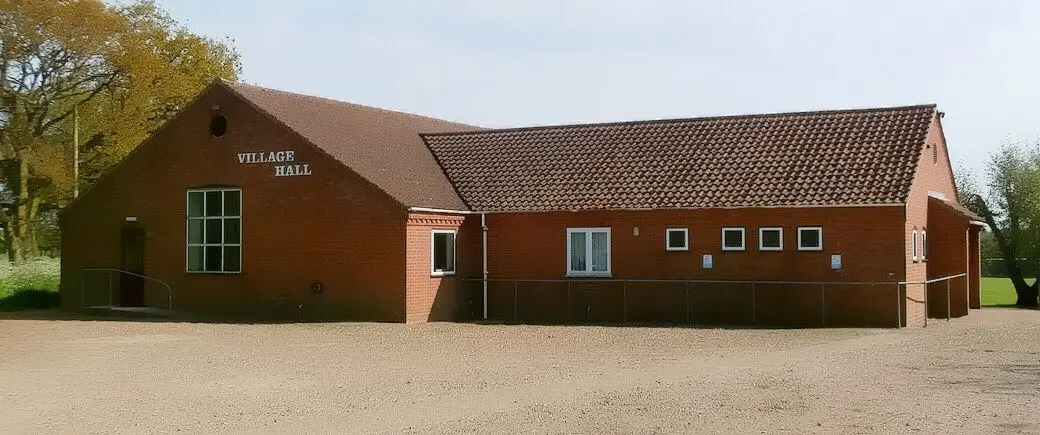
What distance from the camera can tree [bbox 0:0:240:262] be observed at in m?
45.3

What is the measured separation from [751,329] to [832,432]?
46.5 feet

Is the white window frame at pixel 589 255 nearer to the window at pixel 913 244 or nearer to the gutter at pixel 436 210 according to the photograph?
the gutter at pixel 436 210

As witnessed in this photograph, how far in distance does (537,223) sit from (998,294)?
25111 millimetres

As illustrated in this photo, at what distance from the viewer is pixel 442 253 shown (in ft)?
96.3

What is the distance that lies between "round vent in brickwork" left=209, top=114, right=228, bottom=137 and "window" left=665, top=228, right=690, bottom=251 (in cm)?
1191

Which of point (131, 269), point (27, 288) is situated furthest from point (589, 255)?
point (27, 288)

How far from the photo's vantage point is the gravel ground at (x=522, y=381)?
12.3m

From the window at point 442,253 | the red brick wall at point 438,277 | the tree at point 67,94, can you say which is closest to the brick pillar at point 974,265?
the red brick wall at point 438,277

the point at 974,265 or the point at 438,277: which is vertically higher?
the point at 974,265

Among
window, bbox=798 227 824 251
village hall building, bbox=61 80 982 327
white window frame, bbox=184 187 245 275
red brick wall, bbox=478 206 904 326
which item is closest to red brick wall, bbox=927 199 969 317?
village hall building, bbox=61 80 982 327

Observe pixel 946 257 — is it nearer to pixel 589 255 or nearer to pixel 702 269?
pixel 702 269

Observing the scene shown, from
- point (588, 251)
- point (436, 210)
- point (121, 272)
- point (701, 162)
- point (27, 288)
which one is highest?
point (701, 162)

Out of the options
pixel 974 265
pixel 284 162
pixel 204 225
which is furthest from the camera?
pixel 974 265

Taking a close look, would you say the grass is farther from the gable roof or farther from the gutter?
the gutter
